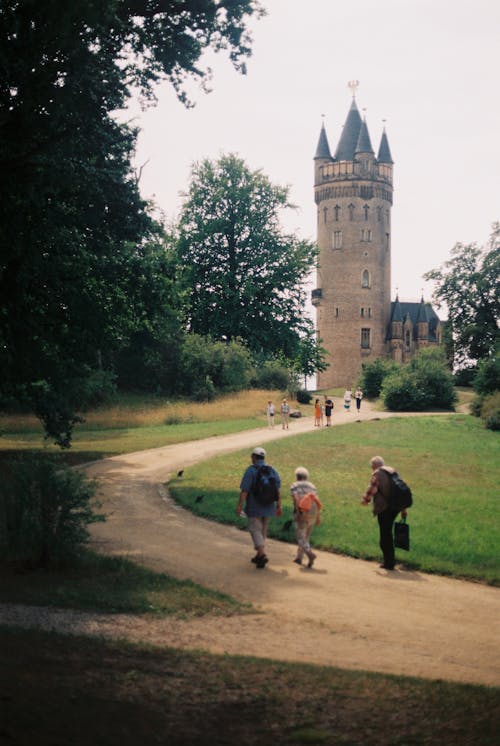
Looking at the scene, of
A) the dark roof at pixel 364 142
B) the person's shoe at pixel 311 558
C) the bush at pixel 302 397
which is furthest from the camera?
the dark roof at pixel 364 142

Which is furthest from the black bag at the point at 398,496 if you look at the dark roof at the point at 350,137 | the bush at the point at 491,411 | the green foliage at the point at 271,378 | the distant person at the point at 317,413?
the dark roof at the point at 350,137

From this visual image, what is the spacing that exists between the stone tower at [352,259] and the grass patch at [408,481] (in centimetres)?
4783

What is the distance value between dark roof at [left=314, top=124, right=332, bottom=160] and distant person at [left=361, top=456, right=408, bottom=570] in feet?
264

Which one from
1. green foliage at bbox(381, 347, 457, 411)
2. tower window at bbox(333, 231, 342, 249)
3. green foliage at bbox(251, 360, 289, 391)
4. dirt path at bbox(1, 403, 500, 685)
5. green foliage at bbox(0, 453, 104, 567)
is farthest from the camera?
tower window at bbox(333, 231, 342, 249)

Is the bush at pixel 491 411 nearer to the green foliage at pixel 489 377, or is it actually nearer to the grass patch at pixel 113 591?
the green foliage at pixel 489 377

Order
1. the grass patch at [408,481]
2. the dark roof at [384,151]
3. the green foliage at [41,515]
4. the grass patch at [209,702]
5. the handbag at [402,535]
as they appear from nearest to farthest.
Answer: the grass patch at [209,702] < the green foliage at [41,515] < the handbag at [402,535] < the grass patch at [408,481] < the dark roof at [384,151]

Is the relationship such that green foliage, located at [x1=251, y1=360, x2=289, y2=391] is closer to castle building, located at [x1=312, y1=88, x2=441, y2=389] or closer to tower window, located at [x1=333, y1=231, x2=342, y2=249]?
castle building, located at [x1=312, y1=88, x2=441, y2=389]

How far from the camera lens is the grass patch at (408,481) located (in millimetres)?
14305

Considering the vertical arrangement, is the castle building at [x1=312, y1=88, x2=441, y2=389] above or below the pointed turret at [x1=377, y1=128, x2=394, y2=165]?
below

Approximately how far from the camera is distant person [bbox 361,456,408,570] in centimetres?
1310

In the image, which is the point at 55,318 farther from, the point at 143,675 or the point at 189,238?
the point at 189,238

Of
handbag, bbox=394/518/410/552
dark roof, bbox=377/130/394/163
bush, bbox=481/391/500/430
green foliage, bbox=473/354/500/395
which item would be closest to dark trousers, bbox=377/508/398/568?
handbag, bbox=394/518/410/552

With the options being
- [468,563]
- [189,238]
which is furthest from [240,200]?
[468,563]

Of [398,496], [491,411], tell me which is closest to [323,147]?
[491,411]
